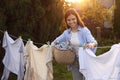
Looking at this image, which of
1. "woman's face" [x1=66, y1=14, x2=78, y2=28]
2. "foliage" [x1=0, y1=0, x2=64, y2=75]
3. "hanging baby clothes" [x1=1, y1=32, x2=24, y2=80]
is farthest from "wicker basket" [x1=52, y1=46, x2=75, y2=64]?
"foliage" [x1=0, y1=0, x2=64, y2=75]

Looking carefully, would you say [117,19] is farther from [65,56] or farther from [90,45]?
[90,45]

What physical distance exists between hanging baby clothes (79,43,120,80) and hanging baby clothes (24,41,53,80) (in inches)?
31.3

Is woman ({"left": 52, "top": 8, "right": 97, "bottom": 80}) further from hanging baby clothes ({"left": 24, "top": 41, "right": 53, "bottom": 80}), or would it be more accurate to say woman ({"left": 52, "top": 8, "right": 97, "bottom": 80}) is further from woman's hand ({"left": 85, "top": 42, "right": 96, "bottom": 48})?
hanging baby clothes ({"left": 24, "top": 41, "right": 53, "bottom": 80})

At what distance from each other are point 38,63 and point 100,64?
5.08 ft

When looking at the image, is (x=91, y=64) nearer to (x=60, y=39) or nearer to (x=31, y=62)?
(x=60, y=39)

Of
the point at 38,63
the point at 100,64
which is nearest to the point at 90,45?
the point at 100,64

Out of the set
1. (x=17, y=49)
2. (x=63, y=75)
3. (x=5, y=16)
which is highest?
(x=5, y=16)

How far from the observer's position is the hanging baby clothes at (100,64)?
4453mm

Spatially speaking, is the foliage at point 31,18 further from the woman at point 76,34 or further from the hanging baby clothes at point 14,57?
the woman at point 76,34

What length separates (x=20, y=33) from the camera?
8.44 m

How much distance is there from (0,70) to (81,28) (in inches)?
152

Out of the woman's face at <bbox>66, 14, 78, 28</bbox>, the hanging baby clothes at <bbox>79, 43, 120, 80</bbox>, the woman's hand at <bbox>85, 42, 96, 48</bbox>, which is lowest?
the hanging baby clothes at <bbox>79, 43, 120, 80</bbox>

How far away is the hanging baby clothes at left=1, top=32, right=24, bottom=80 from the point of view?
21.6ft

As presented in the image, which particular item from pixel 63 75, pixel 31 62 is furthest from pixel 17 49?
pixel 63 75
